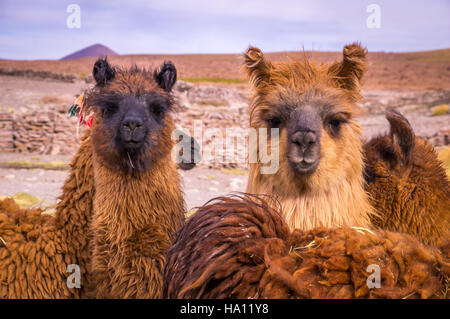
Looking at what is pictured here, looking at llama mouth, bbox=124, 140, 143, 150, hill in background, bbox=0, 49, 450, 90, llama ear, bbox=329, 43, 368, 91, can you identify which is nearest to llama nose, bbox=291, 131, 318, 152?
llama ear, bbox=329, 43, 368, 91

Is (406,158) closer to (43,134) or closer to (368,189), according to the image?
(368,189)

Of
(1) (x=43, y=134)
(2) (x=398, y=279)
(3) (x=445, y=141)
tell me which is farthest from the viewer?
(1) (x=43, y=134)

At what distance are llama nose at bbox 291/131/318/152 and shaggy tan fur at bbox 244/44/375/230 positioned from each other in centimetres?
11

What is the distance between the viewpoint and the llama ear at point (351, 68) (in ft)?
9.78

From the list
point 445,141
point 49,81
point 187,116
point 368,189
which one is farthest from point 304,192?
point 49,81

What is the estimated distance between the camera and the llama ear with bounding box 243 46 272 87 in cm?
310

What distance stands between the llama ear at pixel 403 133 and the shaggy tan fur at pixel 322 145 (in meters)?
0.66

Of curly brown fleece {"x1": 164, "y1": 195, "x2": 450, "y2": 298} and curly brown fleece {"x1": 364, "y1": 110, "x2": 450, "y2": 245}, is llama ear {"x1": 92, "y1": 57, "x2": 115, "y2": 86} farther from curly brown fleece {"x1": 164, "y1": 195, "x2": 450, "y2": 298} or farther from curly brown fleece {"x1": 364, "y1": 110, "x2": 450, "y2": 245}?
curly brown fleece {"x1": 364, "y1": 110, "x2": 450, "y2": 245}

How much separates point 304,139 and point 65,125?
597 inches

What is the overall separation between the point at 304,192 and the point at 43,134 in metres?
15.2

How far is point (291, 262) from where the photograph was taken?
5.74 ft

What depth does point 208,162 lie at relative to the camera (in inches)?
559

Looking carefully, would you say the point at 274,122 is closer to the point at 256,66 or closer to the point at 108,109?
the point at 256,66

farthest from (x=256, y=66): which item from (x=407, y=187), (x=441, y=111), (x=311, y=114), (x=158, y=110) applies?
(x=441, y=111)
